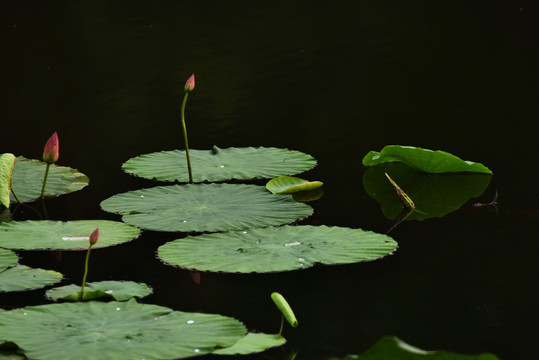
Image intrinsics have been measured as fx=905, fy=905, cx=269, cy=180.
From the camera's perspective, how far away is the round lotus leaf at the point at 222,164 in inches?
102

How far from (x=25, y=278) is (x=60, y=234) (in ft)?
0.92

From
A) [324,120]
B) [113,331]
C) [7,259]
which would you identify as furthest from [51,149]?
[324,120]

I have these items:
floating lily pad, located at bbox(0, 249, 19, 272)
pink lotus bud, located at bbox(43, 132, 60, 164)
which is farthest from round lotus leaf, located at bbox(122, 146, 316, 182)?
floating lily pad, located at bbox(0, 249, 19, 272)

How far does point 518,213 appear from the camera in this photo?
7.61ft

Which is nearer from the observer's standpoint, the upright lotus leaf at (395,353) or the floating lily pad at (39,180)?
the upright lotus leaf at (395,353)

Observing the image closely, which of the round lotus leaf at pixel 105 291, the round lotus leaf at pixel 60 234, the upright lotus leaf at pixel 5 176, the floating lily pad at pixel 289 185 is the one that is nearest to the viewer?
the round lotus leaf at pixel 105 291

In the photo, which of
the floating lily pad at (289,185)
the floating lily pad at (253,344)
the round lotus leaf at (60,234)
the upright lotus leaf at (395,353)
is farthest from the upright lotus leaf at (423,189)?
the upright lotus leaf at (395,353)

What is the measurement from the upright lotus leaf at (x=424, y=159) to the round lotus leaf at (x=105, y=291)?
1.02m

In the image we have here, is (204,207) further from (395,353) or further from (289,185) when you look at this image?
(395,353)

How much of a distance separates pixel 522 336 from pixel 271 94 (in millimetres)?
2349

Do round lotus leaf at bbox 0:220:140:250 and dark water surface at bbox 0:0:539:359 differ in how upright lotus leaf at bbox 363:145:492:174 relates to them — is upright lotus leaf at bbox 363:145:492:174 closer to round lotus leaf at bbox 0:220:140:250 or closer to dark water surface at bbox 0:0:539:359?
dark water surface at bbox 0:0:539:359

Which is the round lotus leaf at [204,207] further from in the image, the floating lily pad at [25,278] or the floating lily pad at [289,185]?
the floating lily pad at [25,278]

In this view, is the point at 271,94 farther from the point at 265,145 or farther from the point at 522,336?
the point at 522,336

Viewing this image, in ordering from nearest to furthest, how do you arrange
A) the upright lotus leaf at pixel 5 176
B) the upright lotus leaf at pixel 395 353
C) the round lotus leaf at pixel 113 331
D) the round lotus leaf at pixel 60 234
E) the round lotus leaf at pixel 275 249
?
the upright lotus leaf at pixel 395 353 → the round lotus leaf at pixel 113 331 → the round lotus leaf at pixel 275 249 → the round lotus leaf at pixel 60 234 → the upright lotus leaf at pixel 5 176
